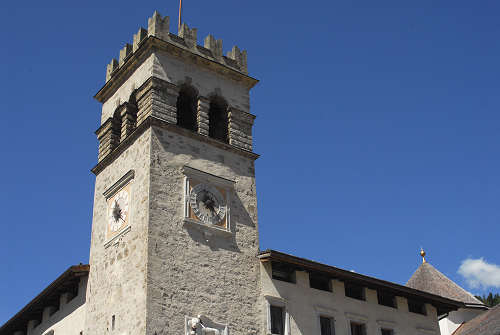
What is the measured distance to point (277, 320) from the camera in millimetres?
24219

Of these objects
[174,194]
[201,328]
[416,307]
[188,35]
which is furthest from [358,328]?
[188,35]

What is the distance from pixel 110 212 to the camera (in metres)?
25.8

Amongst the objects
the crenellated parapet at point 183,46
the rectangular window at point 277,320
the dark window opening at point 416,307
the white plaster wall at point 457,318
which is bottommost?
the rectangular window at point 277,320

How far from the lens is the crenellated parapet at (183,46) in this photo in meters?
27.0

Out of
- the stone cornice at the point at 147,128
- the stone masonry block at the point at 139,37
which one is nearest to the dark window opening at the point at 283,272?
the stone cornice at the point at 147,128

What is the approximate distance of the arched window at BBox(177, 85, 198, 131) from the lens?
26.9 metres

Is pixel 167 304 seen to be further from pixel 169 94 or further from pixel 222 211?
pixel 169 94

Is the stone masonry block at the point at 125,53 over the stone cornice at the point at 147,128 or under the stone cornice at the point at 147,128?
over

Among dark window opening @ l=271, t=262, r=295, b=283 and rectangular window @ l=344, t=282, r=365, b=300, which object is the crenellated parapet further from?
rectangular window @ l=344, t=282, r=365, b=300

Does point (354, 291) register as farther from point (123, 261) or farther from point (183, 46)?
point (183, 46)

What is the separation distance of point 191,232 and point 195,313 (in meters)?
2.89

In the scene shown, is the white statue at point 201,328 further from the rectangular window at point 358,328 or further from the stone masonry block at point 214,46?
the stone masonry block at point 214,46

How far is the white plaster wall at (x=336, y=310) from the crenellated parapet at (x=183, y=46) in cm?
916

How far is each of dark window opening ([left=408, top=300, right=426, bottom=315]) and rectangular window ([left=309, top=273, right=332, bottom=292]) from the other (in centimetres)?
448
